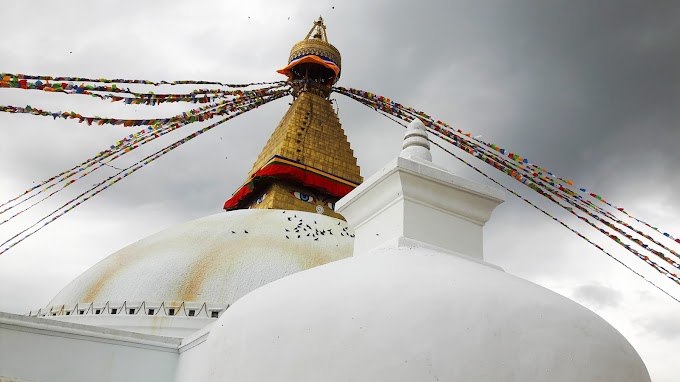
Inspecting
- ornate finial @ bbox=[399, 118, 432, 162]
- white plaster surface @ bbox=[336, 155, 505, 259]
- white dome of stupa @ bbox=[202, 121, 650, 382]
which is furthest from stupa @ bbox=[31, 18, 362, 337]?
white dome of stupa @ bbox=[202, 121, 650, 382]

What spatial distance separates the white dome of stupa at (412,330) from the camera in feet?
8.38

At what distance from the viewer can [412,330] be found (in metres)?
2.61

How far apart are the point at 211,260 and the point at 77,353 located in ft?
7.57

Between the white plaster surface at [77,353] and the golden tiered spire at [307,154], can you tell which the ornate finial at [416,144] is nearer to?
the white plaster surface at [77,353]

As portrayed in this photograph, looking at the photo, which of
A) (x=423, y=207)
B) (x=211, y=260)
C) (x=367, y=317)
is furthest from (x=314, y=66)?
(x=367, y=317)

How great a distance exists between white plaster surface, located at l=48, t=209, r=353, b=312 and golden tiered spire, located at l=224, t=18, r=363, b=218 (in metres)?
2.73

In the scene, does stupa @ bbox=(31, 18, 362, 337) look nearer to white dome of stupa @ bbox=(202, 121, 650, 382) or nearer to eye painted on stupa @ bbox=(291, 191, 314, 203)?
white dome of stupa @ bbox=(202, 121, 650, 382)

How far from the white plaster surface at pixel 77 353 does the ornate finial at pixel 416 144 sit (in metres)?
3.06

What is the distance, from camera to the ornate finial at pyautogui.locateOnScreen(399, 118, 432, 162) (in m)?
4.10

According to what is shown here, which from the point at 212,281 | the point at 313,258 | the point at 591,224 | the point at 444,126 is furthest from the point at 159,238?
the point at 591,224

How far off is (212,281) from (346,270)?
168 inches

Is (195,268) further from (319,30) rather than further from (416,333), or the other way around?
(319,30)

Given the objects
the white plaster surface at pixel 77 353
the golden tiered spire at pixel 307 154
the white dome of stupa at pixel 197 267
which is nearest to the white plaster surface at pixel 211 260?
the white dome of stupa at pixel 197 267

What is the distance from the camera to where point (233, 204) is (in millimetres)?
12758
